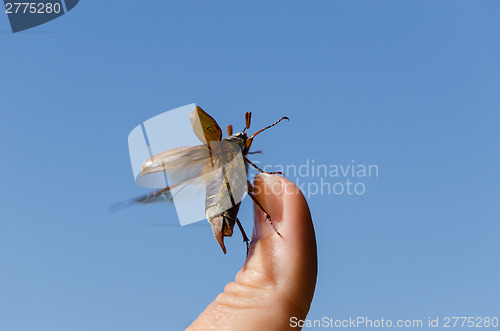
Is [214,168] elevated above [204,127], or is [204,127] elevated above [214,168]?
[204,127]

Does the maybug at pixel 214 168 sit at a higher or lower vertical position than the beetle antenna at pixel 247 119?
lower

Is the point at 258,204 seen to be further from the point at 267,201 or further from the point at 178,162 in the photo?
the point at 178,162

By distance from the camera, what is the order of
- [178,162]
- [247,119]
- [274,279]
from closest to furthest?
[274,279], [178,162], [247,119]

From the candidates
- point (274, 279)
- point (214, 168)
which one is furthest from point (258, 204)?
point (274, 279)

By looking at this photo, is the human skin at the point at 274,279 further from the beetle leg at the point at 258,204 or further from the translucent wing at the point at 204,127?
the translucent wing at the point at 204,127

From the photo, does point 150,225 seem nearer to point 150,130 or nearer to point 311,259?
point 150,130

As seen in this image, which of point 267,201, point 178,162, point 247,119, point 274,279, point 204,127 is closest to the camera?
point 274,279

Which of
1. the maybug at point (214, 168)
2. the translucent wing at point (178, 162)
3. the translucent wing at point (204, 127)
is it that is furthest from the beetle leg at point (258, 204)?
the translucent wing at point (204, 127)
